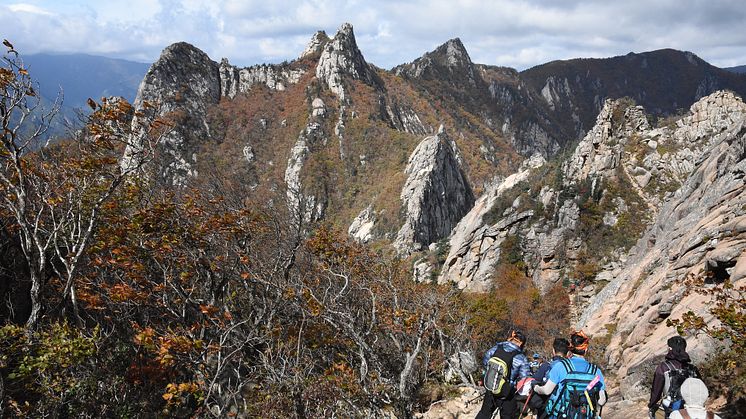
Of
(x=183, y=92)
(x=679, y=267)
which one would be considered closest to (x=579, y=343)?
(x=679, y=267)

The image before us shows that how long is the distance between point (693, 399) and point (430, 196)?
6862cm

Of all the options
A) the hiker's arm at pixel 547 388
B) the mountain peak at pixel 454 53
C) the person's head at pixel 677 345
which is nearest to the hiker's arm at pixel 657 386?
the person's head at pixel 677 345

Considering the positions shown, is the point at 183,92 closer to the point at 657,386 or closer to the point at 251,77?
the point at 251,77

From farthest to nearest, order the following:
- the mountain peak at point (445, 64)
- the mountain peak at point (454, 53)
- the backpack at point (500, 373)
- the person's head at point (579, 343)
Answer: the mountain peak at point (454, 53)
the mountain peak at point (445, 64)
the backpack at point (500, 373)
the person's head at point (579, 343)

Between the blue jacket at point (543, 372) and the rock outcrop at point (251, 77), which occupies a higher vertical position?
the rock outcrop at point (251, 77)

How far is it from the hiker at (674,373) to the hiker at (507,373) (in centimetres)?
175

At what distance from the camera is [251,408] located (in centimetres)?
1073

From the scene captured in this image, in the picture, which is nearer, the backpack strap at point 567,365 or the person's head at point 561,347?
the backpack strap at point 567,365

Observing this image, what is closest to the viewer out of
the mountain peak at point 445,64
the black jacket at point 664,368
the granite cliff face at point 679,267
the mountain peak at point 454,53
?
the black jacket at point 664,368

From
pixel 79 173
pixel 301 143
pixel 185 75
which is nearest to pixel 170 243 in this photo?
pixel 79 173

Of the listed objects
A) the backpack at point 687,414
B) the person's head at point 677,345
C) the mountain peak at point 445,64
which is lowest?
the backpack at point 687,414

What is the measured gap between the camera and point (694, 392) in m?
4.93

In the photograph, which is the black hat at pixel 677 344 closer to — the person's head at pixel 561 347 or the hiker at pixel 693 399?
the hiker at pixel 693 399

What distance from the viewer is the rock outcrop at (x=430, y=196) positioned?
228ft
